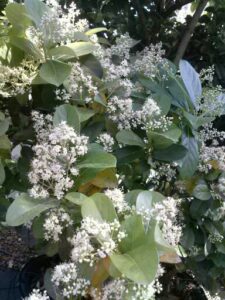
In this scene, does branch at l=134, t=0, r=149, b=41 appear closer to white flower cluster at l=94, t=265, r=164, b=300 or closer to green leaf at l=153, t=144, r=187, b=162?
green leaf at l=153, t=144, r=187, b=162

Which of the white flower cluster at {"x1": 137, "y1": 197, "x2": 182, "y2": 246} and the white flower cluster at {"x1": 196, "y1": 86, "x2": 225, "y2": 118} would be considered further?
the white flower cluster at {"x1": 196, "y1": 86, "x2": 225, "y2": 118}

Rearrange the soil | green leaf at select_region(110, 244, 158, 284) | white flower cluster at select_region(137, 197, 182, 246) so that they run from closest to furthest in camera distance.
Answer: green leaf at select_region(110, 244, 158, 284), white flower cluster at select_region(137, 197, 182, 246), the soil

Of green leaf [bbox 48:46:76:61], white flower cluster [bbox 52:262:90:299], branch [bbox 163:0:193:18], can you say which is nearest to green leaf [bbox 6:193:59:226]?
white flower cluster [bbox 52:262:90:299]

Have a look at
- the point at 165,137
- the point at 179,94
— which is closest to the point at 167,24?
the point at 179,94

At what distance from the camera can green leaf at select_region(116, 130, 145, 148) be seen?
0.97 metres

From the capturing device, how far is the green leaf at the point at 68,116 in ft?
2.89

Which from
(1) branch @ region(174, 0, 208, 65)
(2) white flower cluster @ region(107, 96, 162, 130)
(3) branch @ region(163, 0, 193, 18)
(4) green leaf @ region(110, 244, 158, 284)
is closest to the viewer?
(4) green leaf @ region(110, 244, 158, 284)

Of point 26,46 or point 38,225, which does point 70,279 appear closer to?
point 38,225

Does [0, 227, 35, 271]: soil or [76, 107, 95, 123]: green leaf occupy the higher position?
[76, 107, 95, 123]: green leaf

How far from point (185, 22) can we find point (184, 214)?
3.45 feet

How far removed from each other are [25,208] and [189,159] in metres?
0.43

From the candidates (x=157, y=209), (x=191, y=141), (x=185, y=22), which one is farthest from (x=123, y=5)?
(x=157, y=209)

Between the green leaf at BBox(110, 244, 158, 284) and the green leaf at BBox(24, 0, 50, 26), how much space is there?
0.55 metres

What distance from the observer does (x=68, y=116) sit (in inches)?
35.2
